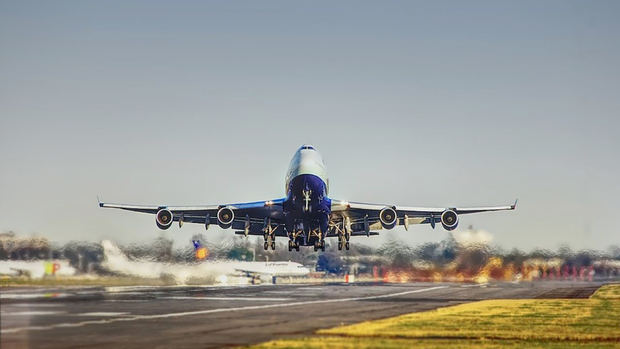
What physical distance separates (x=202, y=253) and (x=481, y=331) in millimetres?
40579

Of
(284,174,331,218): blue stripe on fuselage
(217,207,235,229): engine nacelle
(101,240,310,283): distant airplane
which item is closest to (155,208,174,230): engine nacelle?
(101,240,310,283): distant airplane

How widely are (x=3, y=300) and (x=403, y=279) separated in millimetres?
48601

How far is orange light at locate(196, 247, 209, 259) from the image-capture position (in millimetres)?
63562

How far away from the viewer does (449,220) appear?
59000mm

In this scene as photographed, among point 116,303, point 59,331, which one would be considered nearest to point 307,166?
point 116,303

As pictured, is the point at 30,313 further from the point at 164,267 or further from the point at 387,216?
the point at 387,216

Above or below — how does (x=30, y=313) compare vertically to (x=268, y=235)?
below

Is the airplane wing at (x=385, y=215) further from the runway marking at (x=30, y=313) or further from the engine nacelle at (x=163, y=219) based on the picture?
the runway marking at (x=30, y=313)

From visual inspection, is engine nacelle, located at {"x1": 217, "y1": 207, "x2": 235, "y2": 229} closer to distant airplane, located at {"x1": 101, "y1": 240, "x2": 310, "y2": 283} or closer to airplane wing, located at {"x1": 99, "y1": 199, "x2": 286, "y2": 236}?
airplane wing, located at {"x1": 99, "y1": 199, "x2": 286, "y2": 236}

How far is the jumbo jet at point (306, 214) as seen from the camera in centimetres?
5106

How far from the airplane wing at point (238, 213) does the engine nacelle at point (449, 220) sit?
1334cm

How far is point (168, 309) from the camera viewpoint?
3500 cm

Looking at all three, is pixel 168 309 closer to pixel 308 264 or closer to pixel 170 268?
pixel 170 268

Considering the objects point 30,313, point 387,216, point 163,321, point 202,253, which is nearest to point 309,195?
point 387,216
